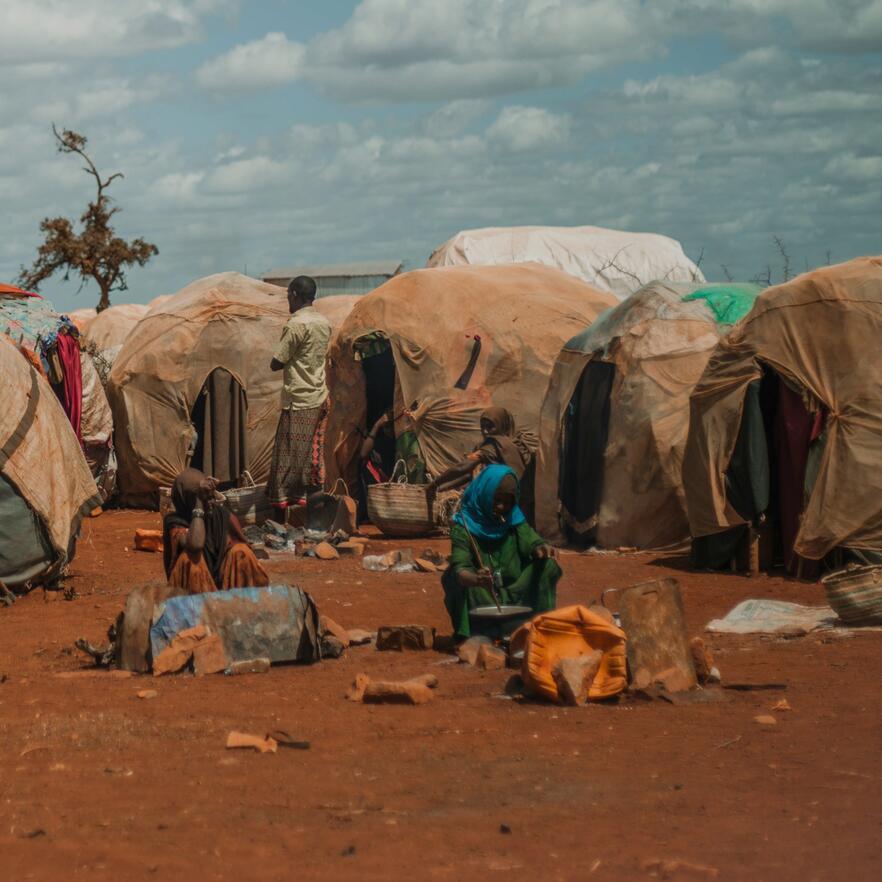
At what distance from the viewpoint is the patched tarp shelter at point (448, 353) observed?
1368 centimetres

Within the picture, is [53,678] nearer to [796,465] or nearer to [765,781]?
[765,781]

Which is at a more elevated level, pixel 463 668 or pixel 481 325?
pixel 481 325

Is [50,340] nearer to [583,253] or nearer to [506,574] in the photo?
[506,574]

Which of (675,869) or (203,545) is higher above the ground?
(203,545)

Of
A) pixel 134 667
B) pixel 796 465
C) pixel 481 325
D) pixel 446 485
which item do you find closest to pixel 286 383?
pixel 446 485

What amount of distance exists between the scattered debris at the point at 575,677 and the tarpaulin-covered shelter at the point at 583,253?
17.9 m

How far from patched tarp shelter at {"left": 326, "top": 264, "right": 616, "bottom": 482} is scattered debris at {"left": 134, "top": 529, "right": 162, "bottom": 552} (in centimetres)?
244

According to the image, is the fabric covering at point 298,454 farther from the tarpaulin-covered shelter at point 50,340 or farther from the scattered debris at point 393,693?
the scattered debris at point 393,693

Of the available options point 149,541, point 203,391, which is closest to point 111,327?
point 203,391

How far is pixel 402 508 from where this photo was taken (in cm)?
1265

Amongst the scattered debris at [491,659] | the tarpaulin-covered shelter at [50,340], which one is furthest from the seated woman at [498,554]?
the tarpaulin-covered shelter at [50,340]

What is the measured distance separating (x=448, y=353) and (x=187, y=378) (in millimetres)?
3171

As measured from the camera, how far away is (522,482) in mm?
13164

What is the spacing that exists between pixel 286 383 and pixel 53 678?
5439mm
